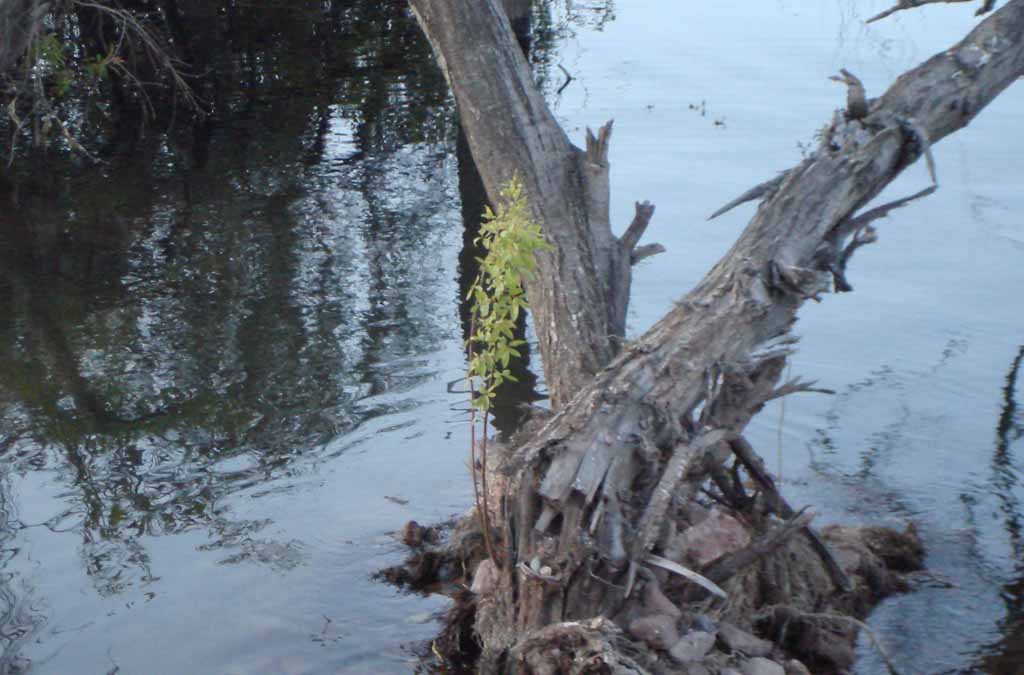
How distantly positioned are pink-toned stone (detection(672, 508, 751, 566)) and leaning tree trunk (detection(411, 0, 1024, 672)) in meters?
0.08

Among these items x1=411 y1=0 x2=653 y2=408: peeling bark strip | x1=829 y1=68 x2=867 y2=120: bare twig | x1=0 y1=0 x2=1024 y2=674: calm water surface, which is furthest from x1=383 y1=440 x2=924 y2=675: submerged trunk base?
x1=829 y1=68 x2=867 y2=120: bare twig

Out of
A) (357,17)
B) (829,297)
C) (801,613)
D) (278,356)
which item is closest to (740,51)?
(357,17)

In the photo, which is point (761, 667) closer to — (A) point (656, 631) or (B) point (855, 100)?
(A) point (656, 631)

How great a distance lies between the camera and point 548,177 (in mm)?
5766

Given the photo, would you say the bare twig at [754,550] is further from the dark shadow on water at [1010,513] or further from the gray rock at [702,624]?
the dark shadow on water at [1010,513]

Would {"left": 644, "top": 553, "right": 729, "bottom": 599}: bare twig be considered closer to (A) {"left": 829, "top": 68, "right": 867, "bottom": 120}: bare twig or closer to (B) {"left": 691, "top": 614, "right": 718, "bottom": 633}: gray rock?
(B) {"left": 691, "top": 614, "right": 718, "bottom": 633}: gray rock

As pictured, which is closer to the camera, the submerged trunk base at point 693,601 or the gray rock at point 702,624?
the submerged trunk base at point 693,601

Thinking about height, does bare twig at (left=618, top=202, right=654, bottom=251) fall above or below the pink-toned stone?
above

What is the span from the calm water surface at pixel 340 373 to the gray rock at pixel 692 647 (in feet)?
3.18

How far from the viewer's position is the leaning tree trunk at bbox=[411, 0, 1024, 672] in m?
4.24

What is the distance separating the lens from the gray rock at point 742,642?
14.4 ft

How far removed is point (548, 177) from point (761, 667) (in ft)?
8.34

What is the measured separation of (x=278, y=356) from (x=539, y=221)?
104 inches

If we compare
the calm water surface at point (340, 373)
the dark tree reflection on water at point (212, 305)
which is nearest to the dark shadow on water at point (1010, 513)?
A: the calm water surface at point (340, 373)
